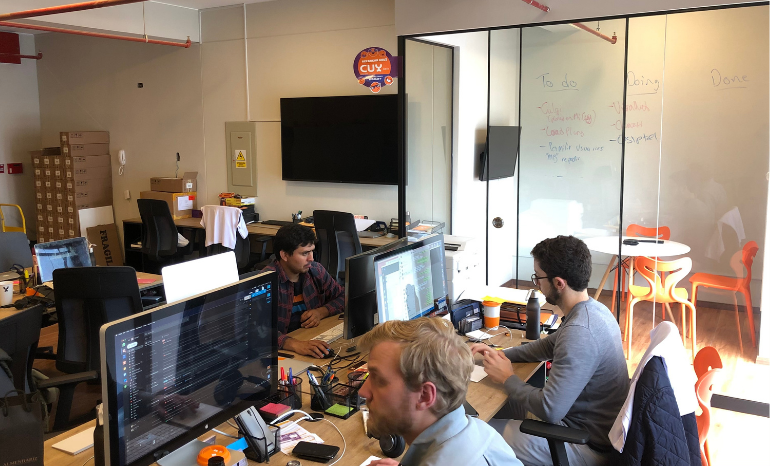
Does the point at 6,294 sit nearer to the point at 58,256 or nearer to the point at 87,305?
the point at 58,256

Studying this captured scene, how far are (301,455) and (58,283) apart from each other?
2144 millimetres

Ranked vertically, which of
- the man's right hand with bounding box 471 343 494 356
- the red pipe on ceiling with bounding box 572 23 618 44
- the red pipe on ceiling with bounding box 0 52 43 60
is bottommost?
the man's right hand with bounding box 471 343 494 356

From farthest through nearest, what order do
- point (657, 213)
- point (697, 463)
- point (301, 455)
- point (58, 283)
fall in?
point (657, 213), point (58, 283), point (697, 463), point (301, 455)

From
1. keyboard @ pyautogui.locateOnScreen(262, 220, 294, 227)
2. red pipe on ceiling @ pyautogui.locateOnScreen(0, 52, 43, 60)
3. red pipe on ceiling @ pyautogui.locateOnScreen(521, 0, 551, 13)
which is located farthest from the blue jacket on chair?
red pipe on ceiling @ pyautogui.locateOnScreen(0, 52, 43, 60)

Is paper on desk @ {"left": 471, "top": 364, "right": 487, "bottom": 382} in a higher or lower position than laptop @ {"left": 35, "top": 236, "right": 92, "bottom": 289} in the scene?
lower

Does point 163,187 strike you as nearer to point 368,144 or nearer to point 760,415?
point 368,144

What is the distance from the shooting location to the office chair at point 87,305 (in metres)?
3.42

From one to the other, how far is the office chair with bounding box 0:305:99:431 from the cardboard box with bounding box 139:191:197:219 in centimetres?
447

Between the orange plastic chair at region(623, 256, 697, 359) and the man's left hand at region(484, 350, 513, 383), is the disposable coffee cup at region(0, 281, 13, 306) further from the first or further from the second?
the orange plastic chair at region(623, 256, 697, 359)

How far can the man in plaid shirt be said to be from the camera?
131 inches

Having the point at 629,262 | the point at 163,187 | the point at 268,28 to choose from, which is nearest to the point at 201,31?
the point at 268,28

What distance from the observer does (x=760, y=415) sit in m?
3.88

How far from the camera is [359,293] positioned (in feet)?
9.18

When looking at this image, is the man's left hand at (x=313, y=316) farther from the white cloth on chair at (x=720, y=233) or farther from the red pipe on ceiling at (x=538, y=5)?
the white cloth on chair at (x=720, y=233)
